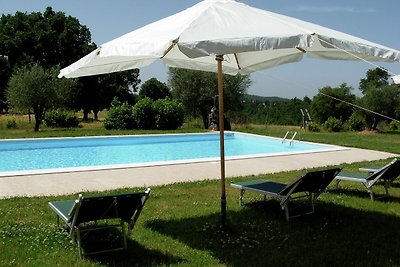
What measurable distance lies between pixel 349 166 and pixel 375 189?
2.85m

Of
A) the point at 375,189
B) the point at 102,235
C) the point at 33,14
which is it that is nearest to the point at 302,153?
the point at 375,189

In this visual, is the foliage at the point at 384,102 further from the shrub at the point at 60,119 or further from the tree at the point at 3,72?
the tree at the point at 3,72

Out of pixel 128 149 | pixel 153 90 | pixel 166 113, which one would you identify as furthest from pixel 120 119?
pixel 153 90

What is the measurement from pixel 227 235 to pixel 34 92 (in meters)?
19.4

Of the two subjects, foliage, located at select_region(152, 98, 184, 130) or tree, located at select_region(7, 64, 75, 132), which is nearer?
tree, located at select_region(7, 64, 75, 132)

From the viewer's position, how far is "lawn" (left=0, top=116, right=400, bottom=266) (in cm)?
457

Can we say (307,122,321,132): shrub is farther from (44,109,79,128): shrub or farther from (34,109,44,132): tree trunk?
(34,109,44,132): tree trunk

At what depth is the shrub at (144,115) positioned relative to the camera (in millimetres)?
24172

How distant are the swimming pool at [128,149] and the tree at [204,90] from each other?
7500 millimetres

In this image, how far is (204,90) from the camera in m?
28.9

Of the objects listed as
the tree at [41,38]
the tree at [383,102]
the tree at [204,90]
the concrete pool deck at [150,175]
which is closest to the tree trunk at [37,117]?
the tree at [204,90]

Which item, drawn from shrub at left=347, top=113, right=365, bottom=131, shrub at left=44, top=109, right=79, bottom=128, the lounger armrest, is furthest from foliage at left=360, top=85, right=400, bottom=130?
the lounger armrest

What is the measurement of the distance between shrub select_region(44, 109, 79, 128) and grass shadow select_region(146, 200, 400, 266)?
1996 cm

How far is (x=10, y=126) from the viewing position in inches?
965
